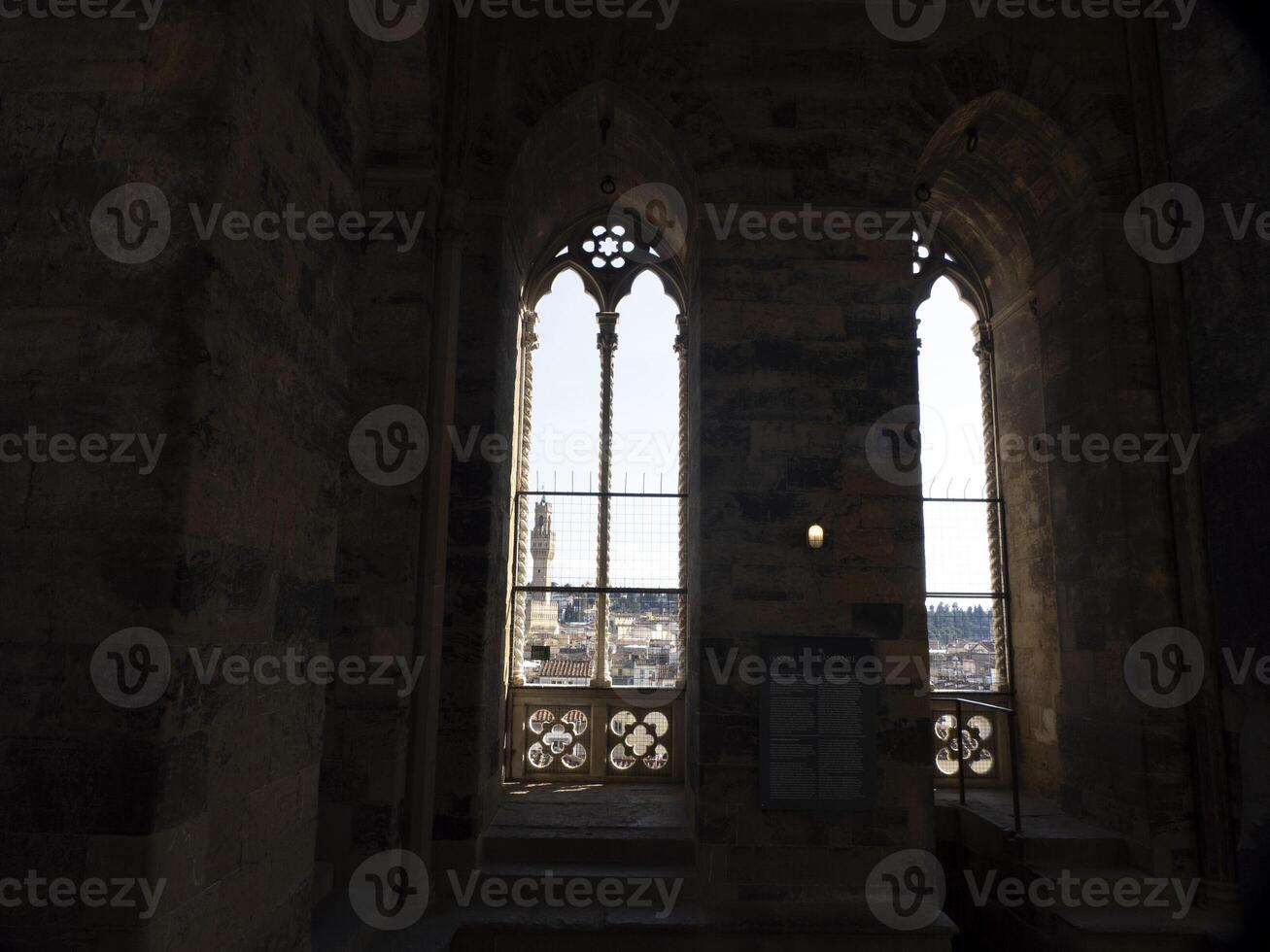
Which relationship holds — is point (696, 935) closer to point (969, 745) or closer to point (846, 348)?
point (969, 745)

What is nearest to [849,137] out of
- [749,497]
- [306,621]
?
[749,497]

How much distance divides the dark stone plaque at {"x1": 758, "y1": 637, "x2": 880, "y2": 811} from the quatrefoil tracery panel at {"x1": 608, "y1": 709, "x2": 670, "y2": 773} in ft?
6.57

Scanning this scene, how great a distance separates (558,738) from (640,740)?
664 millimetres

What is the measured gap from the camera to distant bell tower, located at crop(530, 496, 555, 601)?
672 centimetres

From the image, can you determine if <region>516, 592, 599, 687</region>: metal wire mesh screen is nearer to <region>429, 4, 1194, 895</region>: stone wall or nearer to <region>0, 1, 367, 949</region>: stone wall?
<region>429, 4, 1194, 895</region>: stone wall

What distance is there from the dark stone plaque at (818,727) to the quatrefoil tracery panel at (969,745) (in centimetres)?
234

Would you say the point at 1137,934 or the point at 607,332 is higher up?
the point at 607,332

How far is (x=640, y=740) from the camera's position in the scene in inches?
251

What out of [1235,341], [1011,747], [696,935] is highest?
[1235,341]

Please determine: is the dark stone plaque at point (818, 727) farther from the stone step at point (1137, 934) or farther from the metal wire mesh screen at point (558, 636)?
the metal wire mesh screen at point (558, 636)

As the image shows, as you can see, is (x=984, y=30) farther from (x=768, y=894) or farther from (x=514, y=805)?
(x=514, y=805)

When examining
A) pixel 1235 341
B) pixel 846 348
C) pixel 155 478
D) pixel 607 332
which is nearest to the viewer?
pixel 1235 341

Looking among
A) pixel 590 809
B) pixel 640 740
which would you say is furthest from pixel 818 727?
pixel 640 740

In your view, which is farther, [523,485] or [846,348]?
[523,485]
